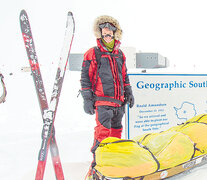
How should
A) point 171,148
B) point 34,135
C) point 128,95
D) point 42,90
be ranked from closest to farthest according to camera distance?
point 171,148 < point 42,90 < point 128,95 < point 34,135

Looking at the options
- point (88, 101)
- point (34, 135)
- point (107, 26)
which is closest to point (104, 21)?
point (107, 26)

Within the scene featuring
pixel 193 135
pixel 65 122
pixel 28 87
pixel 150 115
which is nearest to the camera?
pixel 193 135

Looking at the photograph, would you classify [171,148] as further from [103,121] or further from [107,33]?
[107,33]

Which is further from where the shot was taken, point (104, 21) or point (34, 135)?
point (34, 135)

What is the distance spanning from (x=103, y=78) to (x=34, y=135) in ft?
4.93

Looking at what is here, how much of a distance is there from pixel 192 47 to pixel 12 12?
6280mm

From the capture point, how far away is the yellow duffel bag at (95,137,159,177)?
1.21 metres

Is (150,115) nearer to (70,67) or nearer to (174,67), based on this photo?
(70,67)

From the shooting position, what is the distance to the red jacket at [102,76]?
1619mm

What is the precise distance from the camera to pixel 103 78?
1.62 meters

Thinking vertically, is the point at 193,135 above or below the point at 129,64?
below

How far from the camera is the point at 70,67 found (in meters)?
2.02

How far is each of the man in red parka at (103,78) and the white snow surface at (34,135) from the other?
21.8 inches

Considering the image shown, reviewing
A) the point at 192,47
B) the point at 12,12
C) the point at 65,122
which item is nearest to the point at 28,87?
the point at 65,122
